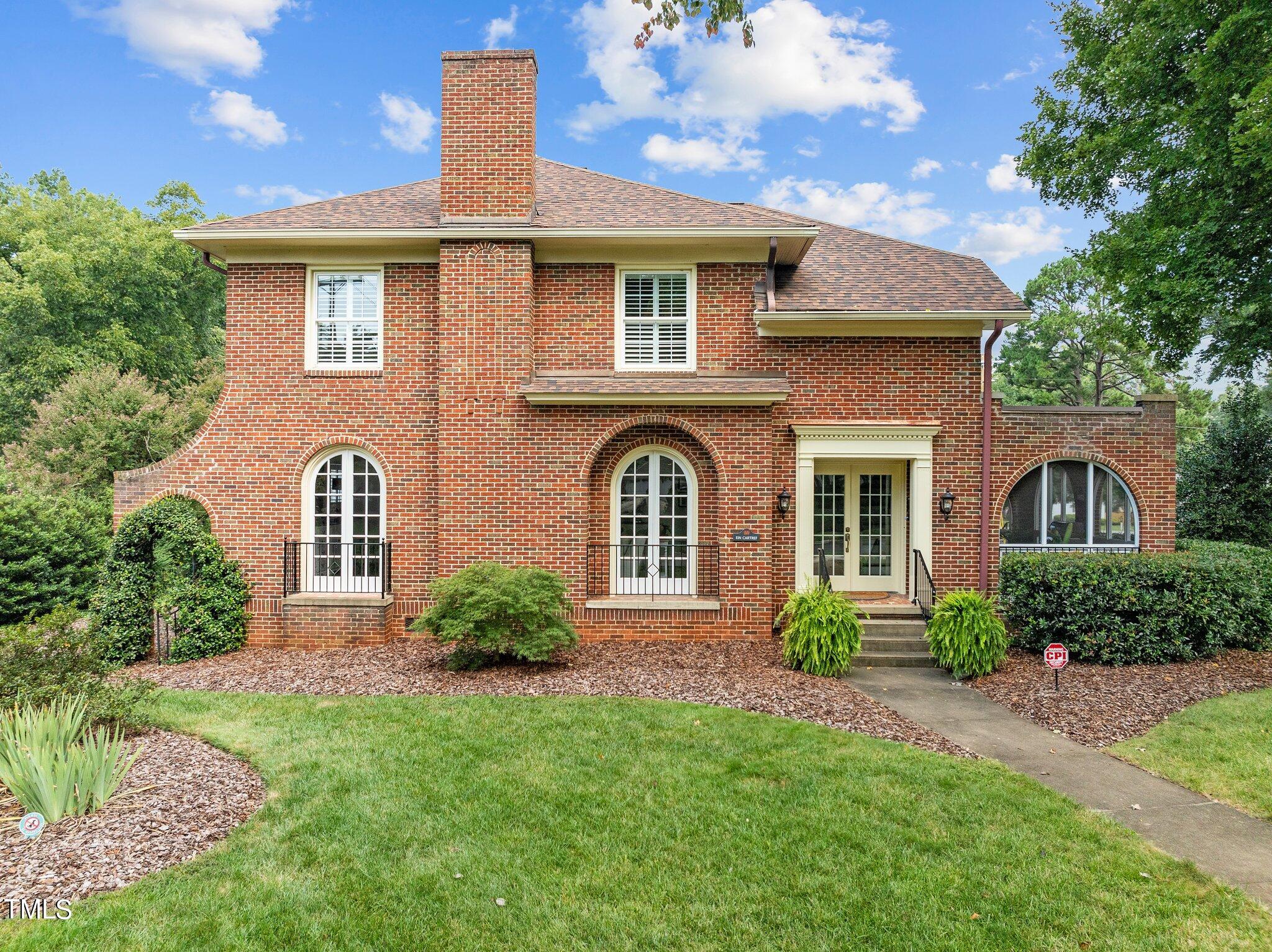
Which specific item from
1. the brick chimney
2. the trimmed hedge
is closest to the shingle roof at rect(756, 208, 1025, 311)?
the trimmed hedge

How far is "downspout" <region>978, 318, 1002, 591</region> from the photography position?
10070 millimetres

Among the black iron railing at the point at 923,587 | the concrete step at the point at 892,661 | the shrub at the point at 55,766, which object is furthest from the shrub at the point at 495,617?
the black iron railing at the point at 923,587

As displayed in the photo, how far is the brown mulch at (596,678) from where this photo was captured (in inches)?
269

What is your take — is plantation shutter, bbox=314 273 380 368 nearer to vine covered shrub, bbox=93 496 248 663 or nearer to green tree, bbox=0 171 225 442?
A: vine covered shrub, bbox=93 496 248 663

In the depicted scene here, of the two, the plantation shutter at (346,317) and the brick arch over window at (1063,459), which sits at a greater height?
the plantation shutter at (346,317)

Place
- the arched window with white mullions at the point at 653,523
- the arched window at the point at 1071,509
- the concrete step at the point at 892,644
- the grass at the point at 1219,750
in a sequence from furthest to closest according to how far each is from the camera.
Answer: the arched window at the point at 1071,509 < the arched window with white mullions at the point at 653,523 < the concrete step at the point at 892,644 < the grass at the point at 1219,750

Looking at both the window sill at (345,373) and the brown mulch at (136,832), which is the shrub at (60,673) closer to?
the brown mulch at (136,832)

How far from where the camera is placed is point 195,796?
15.0ft

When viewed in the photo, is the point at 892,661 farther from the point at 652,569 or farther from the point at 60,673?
the point at 60,673

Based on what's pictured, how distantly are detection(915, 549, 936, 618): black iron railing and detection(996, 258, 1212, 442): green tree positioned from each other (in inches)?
867

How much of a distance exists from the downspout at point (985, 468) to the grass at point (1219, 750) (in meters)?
3.23

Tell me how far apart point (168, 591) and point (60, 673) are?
3.92m

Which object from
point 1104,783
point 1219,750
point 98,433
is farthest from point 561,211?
point 98,433

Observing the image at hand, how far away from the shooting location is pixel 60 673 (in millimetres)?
5535
